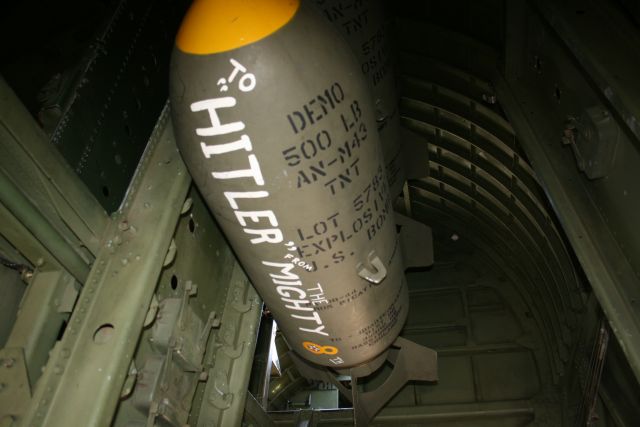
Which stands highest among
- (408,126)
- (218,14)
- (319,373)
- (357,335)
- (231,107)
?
(218,14)

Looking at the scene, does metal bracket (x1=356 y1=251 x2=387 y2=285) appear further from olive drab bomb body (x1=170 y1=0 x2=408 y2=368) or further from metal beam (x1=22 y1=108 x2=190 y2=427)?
metal beam (x1=22 y1=108 x2=190 y2=427)

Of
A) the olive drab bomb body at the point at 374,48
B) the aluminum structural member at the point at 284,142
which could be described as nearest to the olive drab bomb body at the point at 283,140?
the aluminum structural member at the point at 284,142

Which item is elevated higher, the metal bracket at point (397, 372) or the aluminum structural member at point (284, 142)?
the aluminum structural member at point (284, 142)

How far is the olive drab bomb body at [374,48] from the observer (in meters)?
3.30

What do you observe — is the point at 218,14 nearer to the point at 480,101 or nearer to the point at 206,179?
the point at 206,179

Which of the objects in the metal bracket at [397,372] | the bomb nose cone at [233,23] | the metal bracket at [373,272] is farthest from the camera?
the metal bracket at [397,372]

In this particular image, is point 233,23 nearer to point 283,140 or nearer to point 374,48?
point 283,140

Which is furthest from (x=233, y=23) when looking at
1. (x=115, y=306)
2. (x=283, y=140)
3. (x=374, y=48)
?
(x=374, y=48)

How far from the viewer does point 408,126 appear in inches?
222

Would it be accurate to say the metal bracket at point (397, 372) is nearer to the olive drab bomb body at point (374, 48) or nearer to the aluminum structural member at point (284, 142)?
the olive drab bomb body at point (374, 48)

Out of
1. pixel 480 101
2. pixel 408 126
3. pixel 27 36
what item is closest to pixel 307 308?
pixel 27 36

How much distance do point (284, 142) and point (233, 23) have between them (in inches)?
21.9

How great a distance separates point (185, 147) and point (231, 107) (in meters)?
0.38

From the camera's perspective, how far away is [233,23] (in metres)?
2.14
